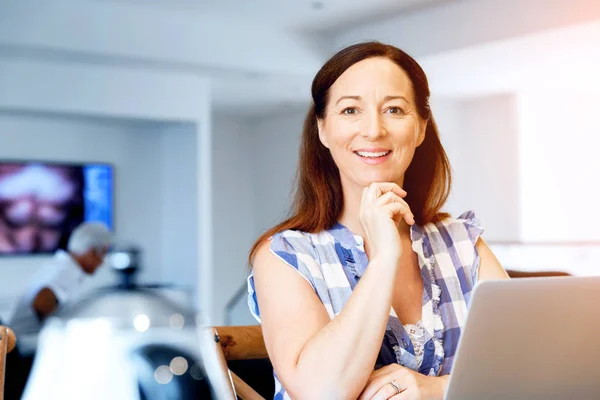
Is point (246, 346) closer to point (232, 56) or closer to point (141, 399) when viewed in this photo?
point (141, 399)

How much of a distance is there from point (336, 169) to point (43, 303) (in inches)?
125

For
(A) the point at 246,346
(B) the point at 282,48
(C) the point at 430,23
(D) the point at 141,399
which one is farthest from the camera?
(B) the point at 282,48

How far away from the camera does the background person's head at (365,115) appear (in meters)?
1.41

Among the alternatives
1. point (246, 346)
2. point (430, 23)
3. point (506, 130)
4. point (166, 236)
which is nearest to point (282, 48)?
point (430, 23)

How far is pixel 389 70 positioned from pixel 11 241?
5.92 meters

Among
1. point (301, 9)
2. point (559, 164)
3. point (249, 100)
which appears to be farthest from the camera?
point (249, 100)

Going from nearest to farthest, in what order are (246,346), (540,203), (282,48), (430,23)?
(246,346)
(430,23)
(282,48)
(540,203)

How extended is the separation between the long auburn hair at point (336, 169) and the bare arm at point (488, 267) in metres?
0.11

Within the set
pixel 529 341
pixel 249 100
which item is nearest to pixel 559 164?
pixel 249 100

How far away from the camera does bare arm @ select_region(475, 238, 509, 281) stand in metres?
1.54

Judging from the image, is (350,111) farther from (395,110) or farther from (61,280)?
(61,280)

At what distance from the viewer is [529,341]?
3.14ft

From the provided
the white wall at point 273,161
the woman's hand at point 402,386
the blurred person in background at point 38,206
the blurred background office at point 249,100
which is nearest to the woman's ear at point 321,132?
the woman's hand at point 402,386

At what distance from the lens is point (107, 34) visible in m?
6.20
